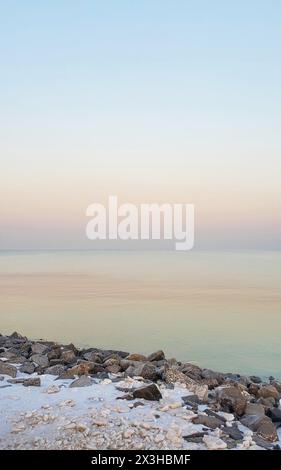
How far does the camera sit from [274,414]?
795 cm

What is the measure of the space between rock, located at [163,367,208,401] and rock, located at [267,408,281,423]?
91 cm

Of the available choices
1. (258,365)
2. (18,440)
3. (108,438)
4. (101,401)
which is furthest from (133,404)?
(258,365)

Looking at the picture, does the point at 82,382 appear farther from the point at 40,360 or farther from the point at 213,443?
the point at 213,443

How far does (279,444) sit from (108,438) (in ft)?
6.95

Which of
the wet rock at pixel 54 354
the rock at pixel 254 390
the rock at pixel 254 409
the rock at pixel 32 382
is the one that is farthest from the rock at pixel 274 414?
the wet rock at pixel 54 354

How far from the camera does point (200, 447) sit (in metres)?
6.35

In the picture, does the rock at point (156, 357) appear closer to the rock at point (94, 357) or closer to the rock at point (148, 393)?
the rock at point (94, 357)

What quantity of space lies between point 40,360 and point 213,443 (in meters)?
4.05

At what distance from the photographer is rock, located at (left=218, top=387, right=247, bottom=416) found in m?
7.75

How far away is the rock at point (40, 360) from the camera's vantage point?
31.0 ft

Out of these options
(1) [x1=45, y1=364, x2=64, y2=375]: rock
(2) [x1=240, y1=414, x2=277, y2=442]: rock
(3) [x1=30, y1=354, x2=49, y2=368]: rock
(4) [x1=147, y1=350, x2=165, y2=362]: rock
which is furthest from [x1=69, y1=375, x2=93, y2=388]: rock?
(2) [x1=240, y1=414, x2=277, y2=442]: rock

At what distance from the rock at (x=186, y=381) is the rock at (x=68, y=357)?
182cm
